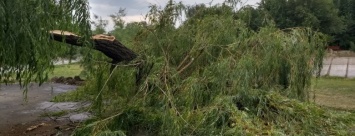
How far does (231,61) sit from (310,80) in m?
0.98

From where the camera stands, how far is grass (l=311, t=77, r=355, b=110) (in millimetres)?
6352

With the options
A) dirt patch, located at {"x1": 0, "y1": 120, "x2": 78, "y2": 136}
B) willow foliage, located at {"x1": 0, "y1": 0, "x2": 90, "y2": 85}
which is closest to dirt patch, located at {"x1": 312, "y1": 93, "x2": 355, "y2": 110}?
dirt patch, located at {"x1": 0, "y1": 120, "x2": 78, "y2": 136}

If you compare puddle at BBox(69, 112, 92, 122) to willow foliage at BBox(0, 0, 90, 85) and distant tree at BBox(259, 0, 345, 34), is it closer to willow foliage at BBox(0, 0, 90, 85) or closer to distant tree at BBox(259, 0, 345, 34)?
willow foliage at BBox(0, 0, 90, 85)

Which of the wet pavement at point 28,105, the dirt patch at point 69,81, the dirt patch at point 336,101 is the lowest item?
the dirt patch at point 69,81

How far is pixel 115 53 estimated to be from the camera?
4.50 meters

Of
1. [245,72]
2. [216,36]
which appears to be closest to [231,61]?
[245,72]

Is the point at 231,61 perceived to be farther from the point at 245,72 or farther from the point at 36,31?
the point at 36,31

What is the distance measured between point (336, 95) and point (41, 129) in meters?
5.53

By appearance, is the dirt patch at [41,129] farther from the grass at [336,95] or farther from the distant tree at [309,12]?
the distant tree at [309,12]

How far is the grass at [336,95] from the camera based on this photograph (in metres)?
6.35

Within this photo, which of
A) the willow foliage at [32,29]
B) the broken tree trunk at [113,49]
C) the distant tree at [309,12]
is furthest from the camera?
the distant tree at [309,12]

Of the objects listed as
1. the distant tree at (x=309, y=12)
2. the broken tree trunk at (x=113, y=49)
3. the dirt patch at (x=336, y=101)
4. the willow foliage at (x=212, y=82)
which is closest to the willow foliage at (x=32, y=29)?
the willow foliage at (x=212, y=82)

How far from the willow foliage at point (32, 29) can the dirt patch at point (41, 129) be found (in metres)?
1.21

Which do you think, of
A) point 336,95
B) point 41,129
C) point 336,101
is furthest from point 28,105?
point 336,95
